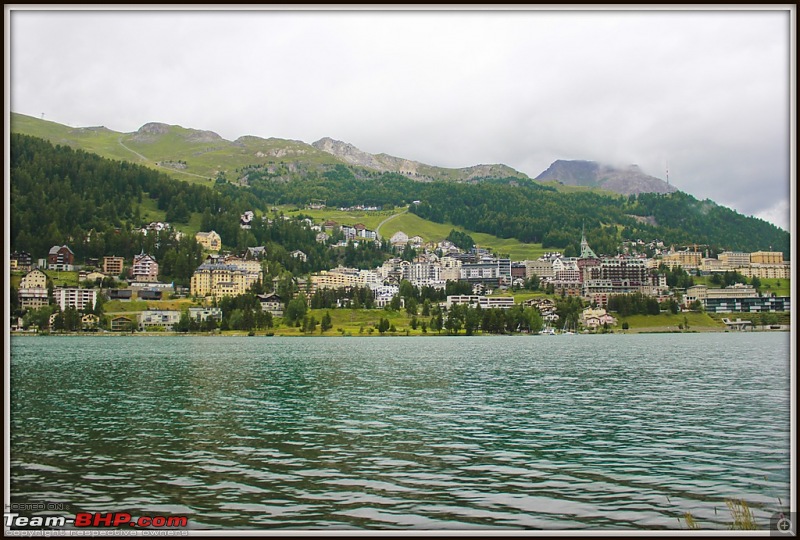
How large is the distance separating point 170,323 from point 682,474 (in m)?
167

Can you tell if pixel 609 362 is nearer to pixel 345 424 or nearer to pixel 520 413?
pixel 520 413

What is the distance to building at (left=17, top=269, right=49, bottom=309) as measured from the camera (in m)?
173

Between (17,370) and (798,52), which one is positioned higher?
(798,52)

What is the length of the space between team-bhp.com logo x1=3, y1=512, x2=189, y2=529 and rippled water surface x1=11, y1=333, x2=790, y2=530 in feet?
1.55

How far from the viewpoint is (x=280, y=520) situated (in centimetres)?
1666

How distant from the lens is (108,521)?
16.3 m

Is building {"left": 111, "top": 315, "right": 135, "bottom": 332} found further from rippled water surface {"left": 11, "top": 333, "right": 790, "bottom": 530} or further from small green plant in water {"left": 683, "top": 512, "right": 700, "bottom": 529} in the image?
small green plant in water {"left": 683, "top": 512, "right": 700, "bottom": 529}

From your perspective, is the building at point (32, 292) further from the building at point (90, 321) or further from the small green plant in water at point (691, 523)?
the small green plant in water at point (691, 523)

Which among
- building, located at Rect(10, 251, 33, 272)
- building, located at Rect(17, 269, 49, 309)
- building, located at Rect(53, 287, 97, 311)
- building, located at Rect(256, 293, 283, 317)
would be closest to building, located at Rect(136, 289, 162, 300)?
building, located at Rect(53, 287, 97, 311)

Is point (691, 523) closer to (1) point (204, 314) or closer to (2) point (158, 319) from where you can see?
(1) point (204, 314)

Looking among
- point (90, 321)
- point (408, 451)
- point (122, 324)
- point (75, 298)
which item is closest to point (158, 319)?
point (122, 324)

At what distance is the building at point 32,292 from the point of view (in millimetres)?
173375

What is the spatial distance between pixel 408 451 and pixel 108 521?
35.8 ft

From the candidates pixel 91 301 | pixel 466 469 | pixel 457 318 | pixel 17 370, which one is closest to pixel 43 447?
pixel 466 469
